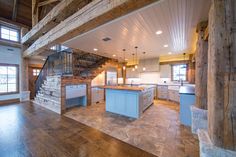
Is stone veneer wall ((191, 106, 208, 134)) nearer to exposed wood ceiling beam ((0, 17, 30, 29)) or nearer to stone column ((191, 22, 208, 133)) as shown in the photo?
stone column ((191, 22, 208, 133))

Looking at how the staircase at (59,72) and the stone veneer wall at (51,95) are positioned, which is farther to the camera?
the staircase at (59,72)

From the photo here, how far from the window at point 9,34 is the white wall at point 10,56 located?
57 centimetres

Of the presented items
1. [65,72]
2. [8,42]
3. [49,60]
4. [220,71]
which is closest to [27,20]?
[8,42]

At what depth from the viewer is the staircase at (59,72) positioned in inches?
184

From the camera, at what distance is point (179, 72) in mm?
6930

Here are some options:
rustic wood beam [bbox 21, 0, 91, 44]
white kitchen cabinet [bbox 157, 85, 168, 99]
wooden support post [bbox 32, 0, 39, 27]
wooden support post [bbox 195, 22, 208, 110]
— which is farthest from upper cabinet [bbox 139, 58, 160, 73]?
wooden support post [bbox 32, 0, 39, 27]

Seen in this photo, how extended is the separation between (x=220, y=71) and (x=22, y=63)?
29.5 ft

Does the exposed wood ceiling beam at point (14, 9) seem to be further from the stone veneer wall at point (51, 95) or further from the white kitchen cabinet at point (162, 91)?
the white kitchen cabinet at point (162, 91)

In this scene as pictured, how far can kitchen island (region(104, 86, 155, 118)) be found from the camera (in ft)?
12.4

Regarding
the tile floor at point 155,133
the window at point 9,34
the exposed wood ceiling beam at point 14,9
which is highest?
the exposed wood ceiling beam at point 14,9

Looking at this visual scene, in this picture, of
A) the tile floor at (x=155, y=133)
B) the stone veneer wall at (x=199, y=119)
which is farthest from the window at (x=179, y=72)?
the stone veneer wall at (x=199, y=119)

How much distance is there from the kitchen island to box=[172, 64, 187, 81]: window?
4090mm

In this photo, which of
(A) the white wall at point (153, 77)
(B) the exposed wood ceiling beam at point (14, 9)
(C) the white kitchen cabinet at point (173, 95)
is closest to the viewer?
(B) the exposed wood ceiling beam at point (14, 9)

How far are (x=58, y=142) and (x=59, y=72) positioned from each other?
3.78 meters
